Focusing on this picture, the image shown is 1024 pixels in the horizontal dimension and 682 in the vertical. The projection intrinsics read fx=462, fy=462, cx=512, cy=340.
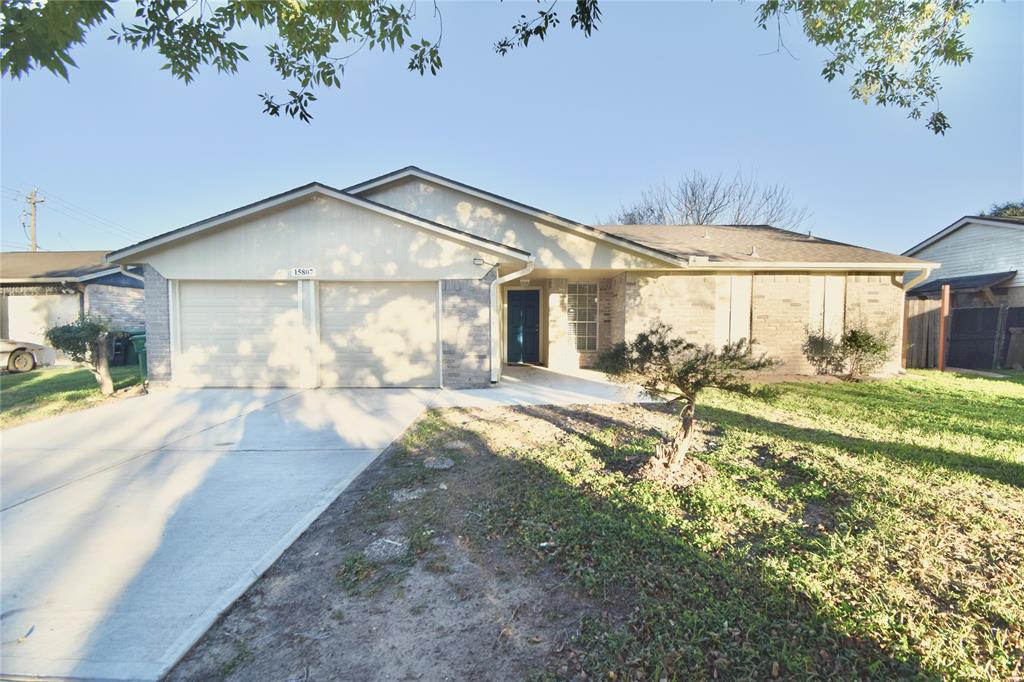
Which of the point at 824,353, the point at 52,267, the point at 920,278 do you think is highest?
the point at 52,267

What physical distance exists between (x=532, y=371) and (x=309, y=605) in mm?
9958

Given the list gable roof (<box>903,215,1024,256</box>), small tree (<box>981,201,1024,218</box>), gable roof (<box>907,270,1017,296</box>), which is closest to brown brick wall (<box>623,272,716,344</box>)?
gable roof (<box>907,270,1017,296</box>)

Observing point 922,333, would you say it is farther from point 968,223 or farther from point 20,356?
point 20,356

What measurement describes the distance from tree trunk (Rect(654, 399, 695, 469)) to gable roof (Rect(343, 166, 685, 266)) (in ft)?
21.9

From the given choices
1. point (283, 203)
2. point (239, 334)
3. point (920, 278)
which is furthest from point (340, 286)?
point (920, 278)

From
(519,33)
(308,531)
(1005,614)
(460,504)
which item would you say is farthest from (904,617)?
(519,33)

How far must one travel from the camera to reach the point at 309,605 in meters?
2.63

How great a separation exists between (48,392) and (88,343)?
2.13 metres

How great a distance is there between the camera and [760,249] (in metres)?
12.4

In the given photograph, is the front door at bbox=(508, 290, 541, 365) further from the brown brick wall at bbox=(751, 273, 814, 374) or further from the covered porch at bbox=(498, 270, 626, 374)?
the brown brick wall at bbox=(751, 273, 814, 374)

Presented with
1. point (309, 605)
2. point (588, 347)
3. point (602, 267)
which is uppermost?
point (602, 267)

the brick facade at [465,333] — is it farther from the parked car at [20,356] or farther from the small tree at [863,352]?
the parked car at [20,356]

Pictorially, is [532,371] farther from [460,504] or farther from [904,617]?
[904,617]

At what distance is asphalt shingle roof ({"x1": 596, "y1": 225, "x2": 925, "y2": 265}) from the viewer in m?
11.5
